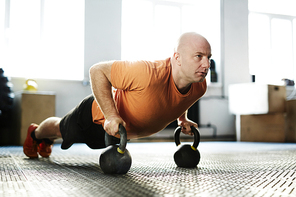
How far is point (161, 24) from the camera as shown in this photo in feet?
15.3

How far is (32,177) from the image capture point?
103cm

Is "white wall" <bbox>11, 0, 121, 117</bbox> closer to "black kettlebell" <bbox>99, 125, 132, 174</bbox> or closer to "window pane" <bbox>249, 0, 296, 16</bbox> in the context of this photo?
"window pane" <bbox>249, 0, 296, 16</bbox>

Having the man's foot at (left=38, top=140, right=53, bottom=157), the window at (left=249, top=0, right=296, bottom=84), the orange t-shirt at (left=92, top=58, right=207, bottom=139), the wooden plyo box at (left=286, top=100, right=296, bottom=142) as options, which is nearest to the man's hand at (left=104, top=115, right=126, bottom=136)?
the orange t-shirt at (left=92, top=58, right=207, bottom=139)

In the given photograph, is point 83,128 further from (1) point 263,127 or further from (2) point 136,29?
(1) point 263,127

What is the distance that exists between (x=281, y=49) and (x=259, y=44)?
51 centimetres

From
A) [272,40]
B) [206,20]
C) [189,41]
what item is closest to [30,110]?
[189,41]

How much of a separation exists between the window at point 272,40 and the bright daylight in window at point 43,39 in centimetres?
306

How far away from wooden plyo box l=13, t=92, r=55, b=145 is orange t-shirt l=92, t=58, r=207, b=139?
2.19 meters

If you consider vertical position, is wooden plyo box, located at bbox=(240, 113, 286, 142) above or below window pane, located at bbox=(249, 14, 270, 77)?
below

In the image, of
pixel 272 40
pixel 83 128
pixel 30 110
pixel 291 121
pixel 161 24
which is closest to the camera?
pixel 83 128

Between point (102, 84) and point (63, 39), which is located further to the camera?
point (63, 39)

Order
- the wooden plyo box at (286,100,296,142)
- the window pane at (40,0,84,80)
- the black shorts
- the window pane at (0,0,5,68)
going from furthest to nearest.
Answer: the wooden plyo box at (286,100,296,142) → the window pane at (40,0,84,80) → the window pane at (0,0,5,68) → the black shorts

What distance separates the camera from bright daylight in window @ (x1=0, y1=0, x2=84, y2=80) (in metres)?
3.75

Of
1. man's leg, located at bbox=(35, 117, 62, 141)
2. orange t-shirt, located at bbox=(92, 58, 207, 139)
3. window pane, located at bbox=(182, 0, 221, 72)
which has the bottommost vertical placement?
man's leg, located at bbox=(35, 117, 62, 141)
